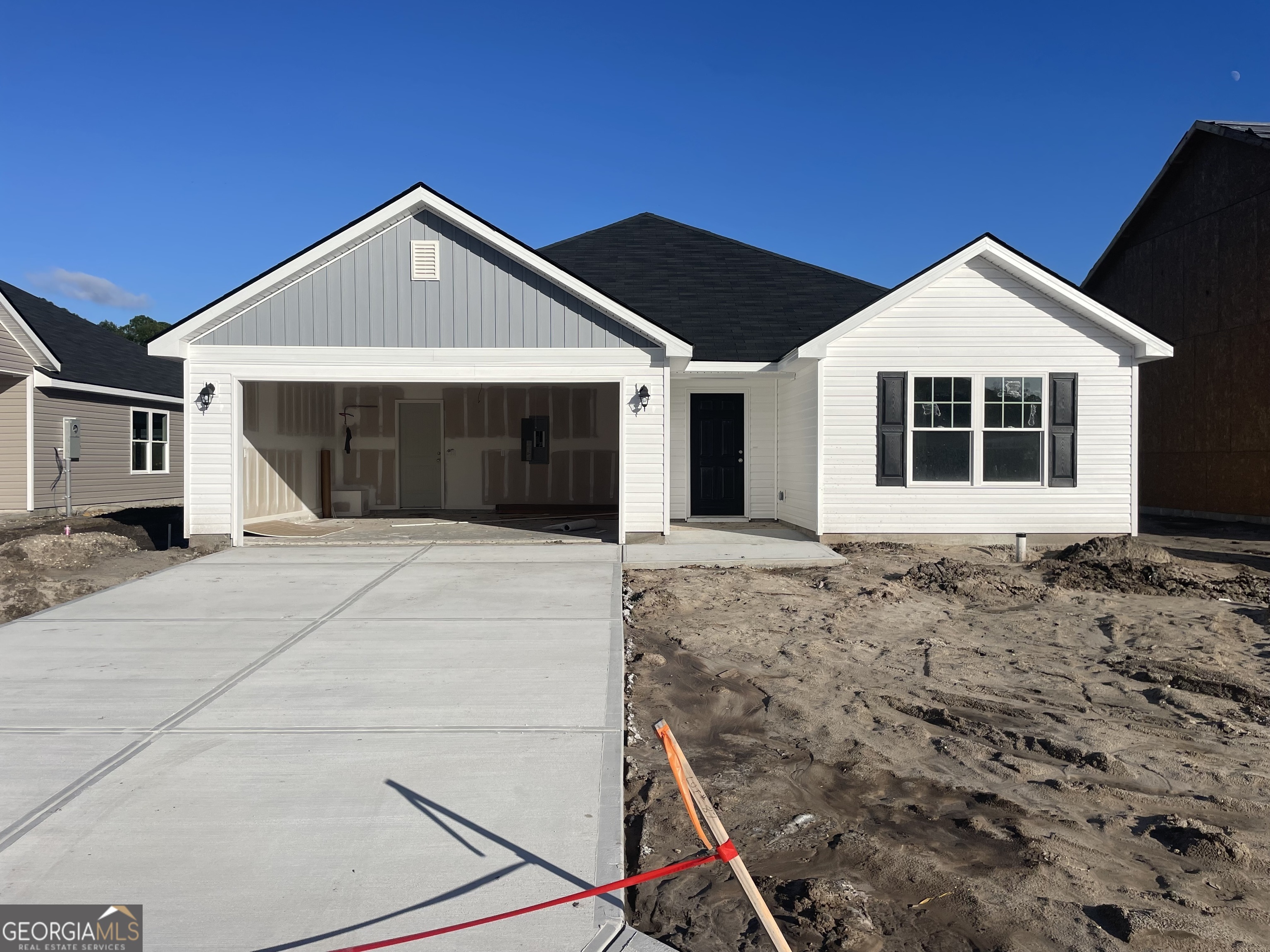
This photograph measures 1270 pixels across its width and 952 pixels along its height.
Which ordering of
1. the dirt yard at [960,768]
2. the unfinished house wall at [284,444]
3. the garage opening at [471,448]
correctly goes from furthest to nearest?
the garage opening at [471,448] < the unfinished house wall at [284,444] < the dirt yard at [960,768]

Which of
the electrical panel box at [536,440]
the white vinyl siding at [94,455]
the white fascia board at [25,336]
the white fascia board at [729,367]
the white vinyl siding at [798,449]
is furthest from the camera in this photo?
the electrical panel box at [536,440]

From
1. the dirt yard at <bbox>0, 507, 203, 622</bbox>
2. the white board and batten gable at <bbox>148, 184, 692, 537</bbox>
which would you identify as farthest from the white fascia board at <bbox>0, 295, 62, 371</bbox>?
the white board and batten gable at <bbox>148, 184, 692, 537</bbox>

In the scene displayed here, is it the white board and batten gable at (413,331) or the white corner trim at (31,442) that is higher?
the white board and batten gable at (413,331)

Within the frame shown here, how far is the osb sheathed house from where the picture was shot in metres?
15.9

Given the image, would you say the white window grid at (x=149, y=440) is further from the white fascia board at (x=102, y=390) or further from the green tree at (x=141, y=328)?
the green tree at (x=141, y=328)

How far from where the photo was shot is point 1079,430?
12.1 meters

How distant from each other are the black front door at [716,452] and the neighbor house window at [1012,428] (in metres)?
4.01

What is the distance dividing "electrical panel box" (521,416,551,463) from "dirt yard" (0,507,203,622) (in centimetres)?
652

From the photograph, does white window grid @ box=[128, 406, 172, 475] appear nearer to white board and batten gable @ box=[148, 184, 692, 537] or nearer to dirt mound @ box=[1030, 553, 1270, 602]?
white board and batten gable @ box=[148, 184, 692, 537]

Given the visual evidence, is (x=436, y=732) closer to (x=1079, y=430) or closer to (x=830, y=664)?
(x=830, y=664)

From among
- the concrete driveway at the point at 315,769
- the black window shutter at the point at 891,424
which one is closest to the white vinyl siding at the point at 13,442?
the concrete driveway at the point at 315,769

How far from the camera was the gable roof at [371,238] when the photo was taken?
11.0 meters

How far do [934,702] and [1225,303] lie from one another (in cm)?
1598

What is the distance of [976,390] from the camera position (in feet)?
39.2
